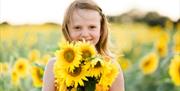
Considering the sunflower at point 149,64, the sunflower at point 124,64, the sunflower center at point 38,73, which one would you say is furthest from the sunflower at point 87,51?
the sunflower at point 124,64

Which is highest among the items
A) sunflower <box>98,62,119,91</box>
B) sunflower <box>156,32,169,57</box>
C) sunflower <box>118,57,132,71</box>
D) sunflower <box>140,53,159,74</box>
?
sunflower <box>98,62,119,91</box>

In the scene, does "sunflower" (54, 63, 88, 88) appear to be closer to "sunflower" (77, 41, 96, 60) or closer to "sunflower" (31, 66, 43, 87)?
"sunflower" (77, 41, 96, 60)

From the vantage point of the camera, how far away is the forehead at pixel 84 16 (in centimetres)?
202

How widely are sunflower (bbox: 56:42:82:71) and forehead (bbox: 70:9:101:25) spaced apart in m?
0.24

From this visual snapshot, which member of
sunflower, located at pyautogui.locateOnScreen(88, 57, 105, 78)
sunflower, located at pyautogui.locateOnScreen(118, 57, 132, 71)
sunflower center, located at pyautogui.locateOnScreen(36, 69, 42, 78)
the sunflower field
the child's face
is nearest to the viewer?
sunflower, located at pyautogui.locateOnScreen(88, 57, 105, 78)

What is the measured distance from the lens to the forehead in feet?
6.64

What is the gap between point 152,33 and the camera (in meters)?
4.91

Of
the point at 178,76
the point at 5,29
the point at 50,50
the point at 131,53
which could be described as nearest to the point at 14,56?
the point at 50,50

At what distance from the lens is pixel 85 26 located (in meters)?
2.00

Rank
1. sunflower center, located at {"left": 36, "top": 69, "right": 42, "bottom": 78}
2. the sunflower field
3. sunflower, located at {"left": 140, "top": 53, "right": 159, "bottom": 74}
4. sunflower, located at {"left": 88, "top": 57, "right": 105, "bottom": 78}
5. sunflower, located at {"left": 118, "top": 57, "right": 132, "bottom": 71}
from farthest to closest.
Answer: sunflower, located at {"left": 118, "top": 57, "right": 132, "bottom": 71} → sunflower, located at {"left": 140, "top": 53, "right": 159, "bottom": 74} → the sunflower field → sunflower center, located at {"left": 36, "top": 69, "right": 42, "bottom": 78} → sunflower, located at {"left": 88, "top": 57, "right": 105, "bottom": 78}

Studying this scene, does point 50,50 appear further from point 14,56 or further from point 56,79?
point 56,79

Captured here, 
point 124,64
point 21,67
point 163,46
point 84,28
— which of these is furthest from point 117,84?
point 124,64

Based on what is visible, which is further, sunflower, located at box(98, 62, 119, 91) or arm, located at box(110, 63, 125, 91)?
arm, located at box(110, 63, 125, 91)

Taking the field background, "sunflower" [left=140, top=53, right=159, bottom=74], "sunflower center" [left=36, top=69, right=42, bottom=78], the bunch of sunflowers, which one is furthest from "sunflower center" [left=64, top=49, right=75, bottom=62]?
"sunflower" [left=140, top=53, right=159, bottom=74]
